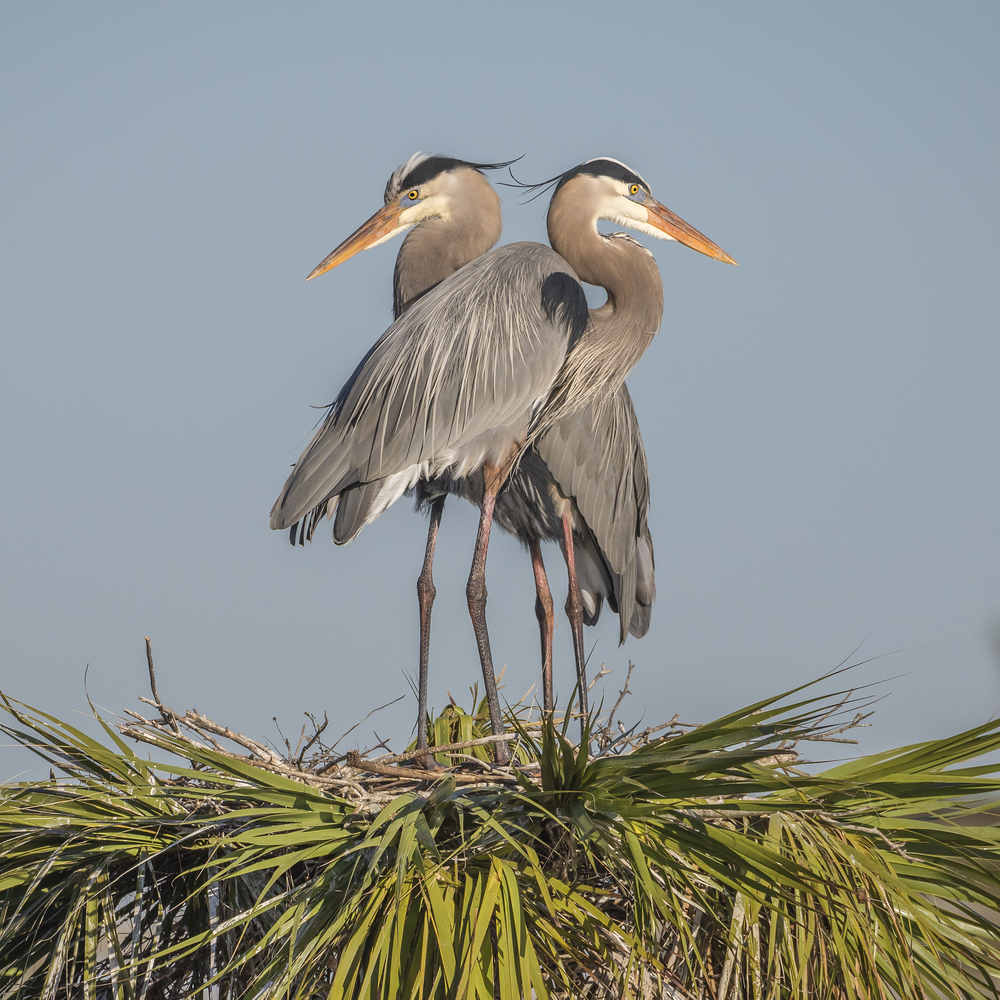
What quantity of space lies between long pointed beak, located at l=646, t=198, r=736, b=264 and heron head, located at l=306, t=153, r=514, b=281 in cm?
75

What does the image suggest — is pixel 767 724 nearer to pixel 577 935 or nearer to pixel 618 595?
pixel 577 935

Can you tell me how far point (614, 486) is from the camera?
5.44m

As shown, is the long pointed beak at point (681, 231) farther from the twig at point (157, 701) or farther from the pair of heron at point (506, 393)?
the twig at point (157, 701)

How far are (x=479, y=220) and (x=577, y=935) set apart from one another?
364 centimetres

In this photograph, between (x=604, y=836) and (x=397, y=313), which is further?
(x=397, y=313)

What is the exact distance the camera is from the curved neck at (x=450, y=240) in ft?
17.6

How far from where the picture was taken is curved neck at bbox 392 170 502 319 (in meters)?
5.36

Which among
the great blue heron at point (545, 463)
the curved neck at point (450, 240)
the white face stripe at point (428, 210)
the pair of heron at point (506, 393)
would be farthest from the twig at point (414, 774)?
the white face stripe at point (428, 210)

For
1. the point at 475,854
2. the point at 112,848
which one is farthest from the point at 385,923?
the point at 112,848

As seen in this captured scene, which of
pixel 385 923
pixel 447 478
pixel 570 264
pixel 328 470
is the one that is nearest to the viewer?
pixel 385 923

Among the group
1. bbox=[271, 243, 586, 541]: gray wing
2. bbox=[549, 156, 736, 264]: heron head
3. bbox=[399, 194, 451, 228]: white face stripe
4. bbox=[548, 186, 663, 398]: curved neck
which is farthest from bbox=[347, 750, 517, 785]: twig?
bbox=[399, 194, 451, 228]: white face stripe

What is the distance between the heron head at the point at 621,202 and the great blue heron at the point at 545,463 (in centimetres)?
45

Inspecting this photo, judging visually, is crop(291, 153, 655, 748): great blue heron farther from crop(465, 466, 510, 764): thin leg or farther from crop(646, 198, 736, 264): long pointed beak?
crop(646, 198, 736, 264): long pointed beak

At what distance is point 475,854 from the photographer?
2.73 m
